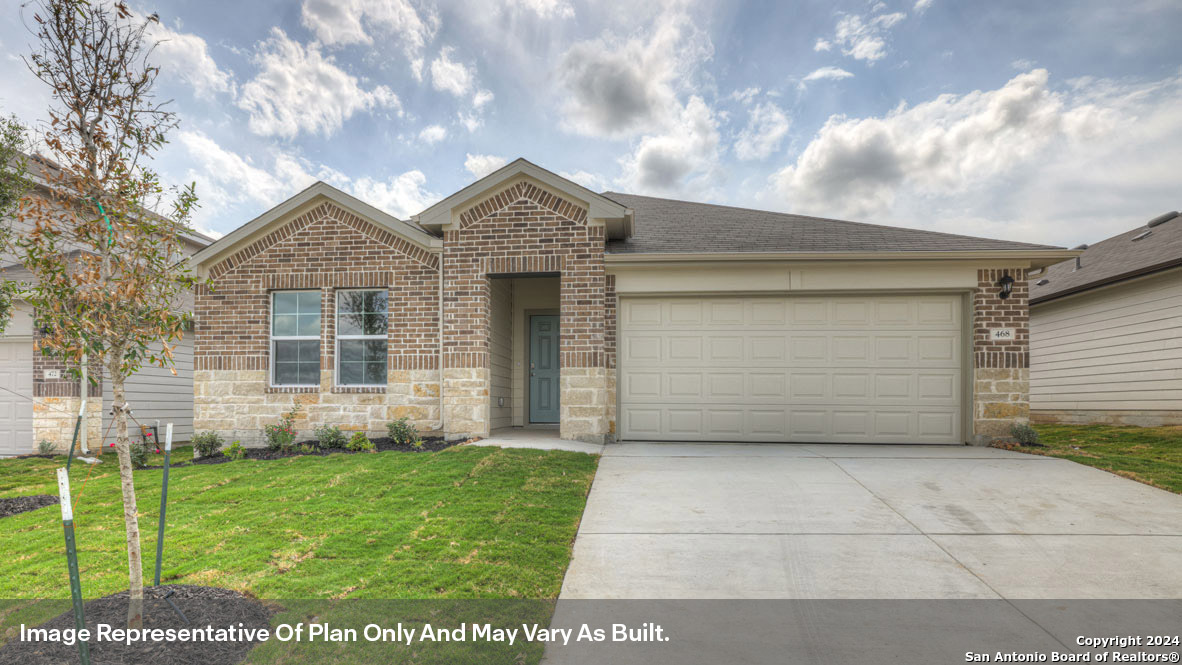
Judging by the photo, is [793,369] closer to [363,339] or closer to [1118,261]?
[363,339]

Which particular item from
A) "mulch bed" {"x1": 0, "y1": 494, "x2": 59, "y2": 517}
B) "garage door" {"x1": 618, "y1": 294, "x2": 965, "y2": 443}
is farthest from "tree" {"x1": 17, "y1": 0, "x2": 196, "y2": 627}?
"garage door" {"x1": 618, "y1": 294, "x2": 965, "y2": 443}

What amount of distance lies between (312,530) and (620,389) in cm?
545

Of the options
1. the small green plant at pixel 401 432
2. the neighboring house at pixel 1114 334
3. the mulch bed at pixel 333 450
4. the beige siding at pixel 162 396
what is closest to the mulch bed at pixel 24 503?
the mulch bed at pixel 333 450

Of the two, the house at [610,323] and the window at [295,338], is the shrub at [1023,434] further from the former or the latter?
the window at [295,338]

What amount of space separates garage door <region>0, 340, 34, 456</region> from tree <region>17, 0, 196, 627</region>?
1091 centimetres

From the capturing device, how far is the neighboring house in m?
10.9

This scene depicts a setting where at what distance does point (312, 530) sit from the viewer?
4.87m

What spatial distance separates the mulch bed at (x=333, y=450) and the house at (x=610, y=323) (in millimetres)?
239

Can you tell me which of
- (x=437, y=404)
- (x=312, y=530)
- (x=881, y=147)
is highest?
(x=881, y=147)

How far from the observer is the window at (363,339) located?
31.8 feet

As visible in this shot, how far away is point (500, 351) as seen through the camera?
10.4 m

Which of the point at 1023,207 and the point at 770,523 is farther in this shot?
the point at 1023,207

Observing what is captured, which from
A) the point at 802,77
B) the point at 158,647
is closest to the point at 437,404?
the point at 158,647

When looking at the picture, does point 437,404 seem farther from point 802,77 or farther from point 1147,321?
point 1147,321
